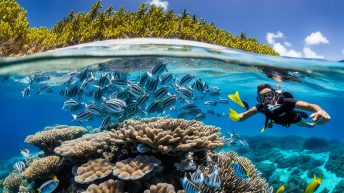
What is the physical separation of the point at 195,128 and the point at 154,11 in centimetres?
1250

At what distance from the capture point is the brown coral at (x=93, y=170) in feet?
21.4

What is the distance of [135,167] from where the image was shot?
6.27 m

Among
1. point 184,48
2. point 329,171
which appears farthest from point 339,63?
point 184,48

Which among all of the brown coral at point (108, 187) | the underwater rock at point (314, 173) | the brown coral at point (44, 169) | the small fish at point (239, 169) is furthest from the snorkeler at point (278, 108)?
the underwater rock at point (314, 173)

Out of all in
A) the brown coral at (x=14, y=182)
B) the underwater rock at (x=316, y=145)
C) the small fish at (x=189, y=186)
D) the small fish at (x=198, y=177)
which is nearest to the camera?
the small fish at (x=189, y=186)

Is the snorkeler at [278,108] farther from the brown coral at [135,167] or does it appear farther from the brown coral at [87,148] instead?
the brown coral at [87,148]

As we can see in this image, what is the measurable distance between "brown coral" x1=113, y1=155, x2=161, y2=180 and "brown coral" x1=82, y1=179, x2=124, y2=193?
9.8 inches

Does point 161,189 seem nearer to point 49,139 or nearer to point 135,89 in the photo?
point 135,89

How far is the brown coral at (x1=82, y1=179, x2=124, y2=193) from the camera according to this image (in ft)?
20.2

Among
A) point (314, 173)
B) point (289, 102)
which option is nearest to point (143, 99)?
point (289, 102)

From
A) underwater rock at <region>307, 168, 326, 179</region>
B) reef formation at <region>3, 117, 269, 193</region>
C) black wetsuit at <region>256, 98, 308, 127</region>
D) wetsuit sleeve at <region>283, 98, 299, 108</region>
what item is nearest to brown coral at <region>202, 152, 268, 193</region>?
reef formation at <region>3, 117, 269, 193</region>

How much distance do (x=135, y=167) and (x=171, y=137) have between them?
92cm

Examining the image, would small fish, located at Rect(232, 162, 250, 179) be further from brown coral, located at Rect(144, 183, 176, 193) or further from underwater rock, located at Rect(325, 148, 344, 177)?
underwater rock, located at Rect(325, 148, 344, 177)

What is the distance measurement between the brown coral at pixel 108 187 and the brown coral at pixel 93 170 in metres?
0.22
